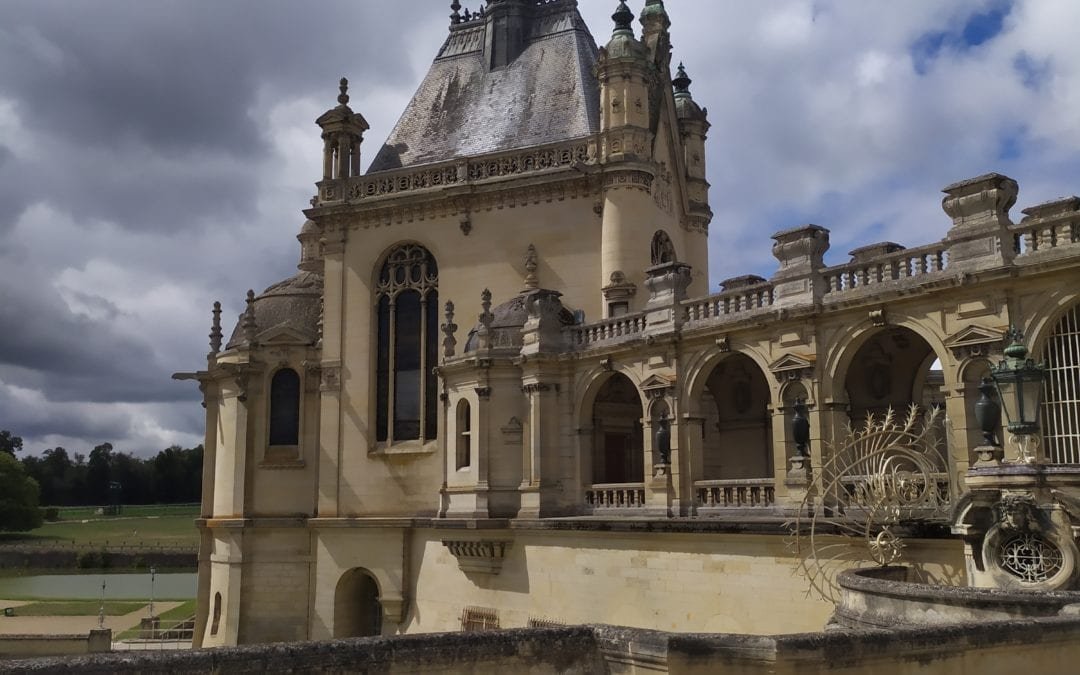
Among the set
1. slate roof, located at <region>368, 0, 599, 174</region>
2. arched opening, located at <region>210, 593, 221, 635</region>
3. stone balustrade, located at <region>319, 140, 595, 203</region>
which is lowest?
arched opening, located at <region>210, 593, 221, 635</region>

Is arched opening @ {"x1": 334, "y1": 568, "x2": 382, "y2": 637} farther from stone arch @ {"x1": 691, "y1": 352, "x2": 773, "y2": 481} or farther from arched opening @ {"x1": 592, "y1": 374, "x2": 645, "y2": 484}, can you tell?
stone arch @ {"x1": 691, "y1": 352, "x2": 773, "y2": 481}

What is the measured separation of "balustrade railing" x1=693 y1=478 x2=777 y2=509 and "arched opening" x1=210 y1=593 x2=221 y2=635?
19435mm

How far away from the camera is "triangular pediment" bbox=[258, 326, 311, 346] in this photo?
1403 inches

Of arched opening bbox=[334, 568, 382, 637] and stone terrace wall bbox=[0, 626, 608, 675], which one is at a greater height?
stone terrace wall bbox=[0, 626, 608, 675]

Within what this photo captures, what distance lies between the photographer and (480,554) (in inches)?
1094

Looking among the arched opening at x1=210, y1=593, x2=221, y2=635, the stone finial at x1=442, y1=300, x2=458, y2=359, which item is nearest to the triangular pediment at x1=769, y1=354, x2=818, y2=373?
the stone finial at x1=442, y1=300, x2=458, y2=359

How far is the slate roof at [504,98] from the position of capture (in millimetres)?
34219

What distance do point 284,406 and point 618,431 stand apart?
41.4 feet

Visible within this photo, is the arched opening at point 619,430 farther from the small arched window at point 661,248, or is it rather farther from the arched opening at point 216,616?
the arched opening at point 216,616

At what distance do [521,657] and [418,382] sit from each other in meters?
25.5

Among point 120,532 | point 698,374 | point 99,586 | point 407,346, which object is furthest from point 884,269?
point 120,532

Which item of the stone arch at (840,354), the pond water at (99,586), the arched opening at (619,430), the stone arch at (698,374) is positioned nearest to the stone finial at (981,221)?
the stone arch at (840,354)

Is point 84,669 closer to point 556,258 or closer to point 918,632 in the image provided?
point 918,632

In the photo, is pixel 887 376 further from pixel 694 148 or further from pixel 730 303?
pixel 694 148
